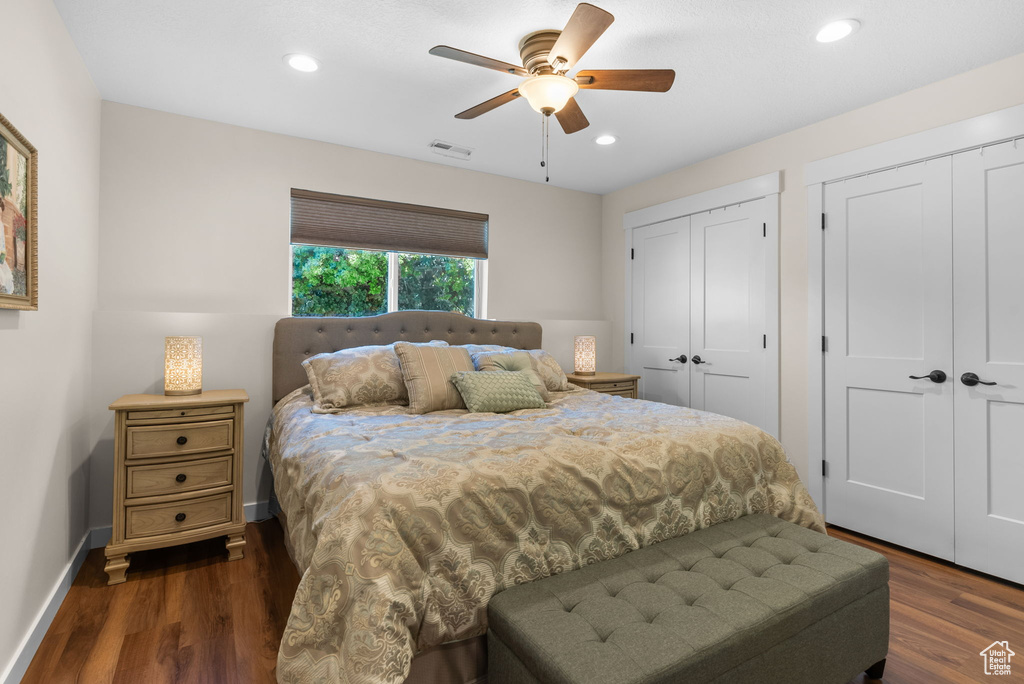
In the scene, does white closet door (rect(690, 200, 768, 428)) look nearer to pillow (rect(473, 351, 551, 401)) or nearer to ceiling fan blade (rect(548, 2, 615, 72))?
pillow (rect(473, 351, 551, 401))

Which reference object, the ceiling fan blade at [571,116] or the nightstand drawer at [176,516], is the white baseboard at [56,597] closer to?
the nightstand drawer at [176,516]

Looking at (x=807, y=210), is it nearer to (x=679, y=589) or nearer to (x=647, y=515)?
(x=647, y=515)

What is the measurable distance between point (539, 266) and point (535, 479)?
3.00 metres

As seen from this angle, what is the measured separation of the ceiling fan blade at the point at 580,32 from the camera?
5.48 ft

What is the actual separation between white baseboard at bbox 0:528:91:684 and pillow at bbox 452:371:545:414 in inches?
72.7

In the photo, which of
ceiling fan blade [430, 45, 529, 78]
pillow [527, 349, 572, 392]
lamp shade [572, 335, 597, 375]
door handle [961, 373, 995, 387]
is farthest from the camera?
lamp shade [572, 335, 597, 375]

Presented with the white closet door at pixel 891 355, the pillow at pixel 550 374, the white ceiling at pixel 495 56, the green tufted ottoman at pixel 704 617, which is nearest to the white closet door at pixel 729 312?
the white closet door at pixel 891 355

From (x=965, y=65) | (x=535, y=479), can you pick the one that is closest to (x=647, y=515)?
(x=535, y=479)

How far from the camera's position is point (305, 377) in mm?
3211

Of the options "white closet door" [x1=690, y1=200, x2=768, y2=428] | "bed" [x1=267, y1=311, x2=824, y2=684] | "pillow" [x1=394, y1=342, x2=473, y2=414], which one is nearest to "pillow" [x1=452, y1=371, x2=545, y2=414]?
"pillow" [x1=394, y1=342, x2=473, y2=414]

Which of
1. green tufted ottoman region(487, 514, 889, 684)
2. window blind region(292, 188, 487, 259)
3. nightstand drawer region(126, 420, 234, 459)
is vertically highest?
window blind region(292, 188, 487, 259)

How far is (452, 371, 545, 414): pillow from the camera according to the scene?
267cm

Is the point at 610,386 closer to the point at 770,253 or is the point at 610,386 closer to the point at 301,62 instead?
the point at 770,253

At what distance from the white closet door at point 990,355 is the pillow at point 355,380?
2901mm
